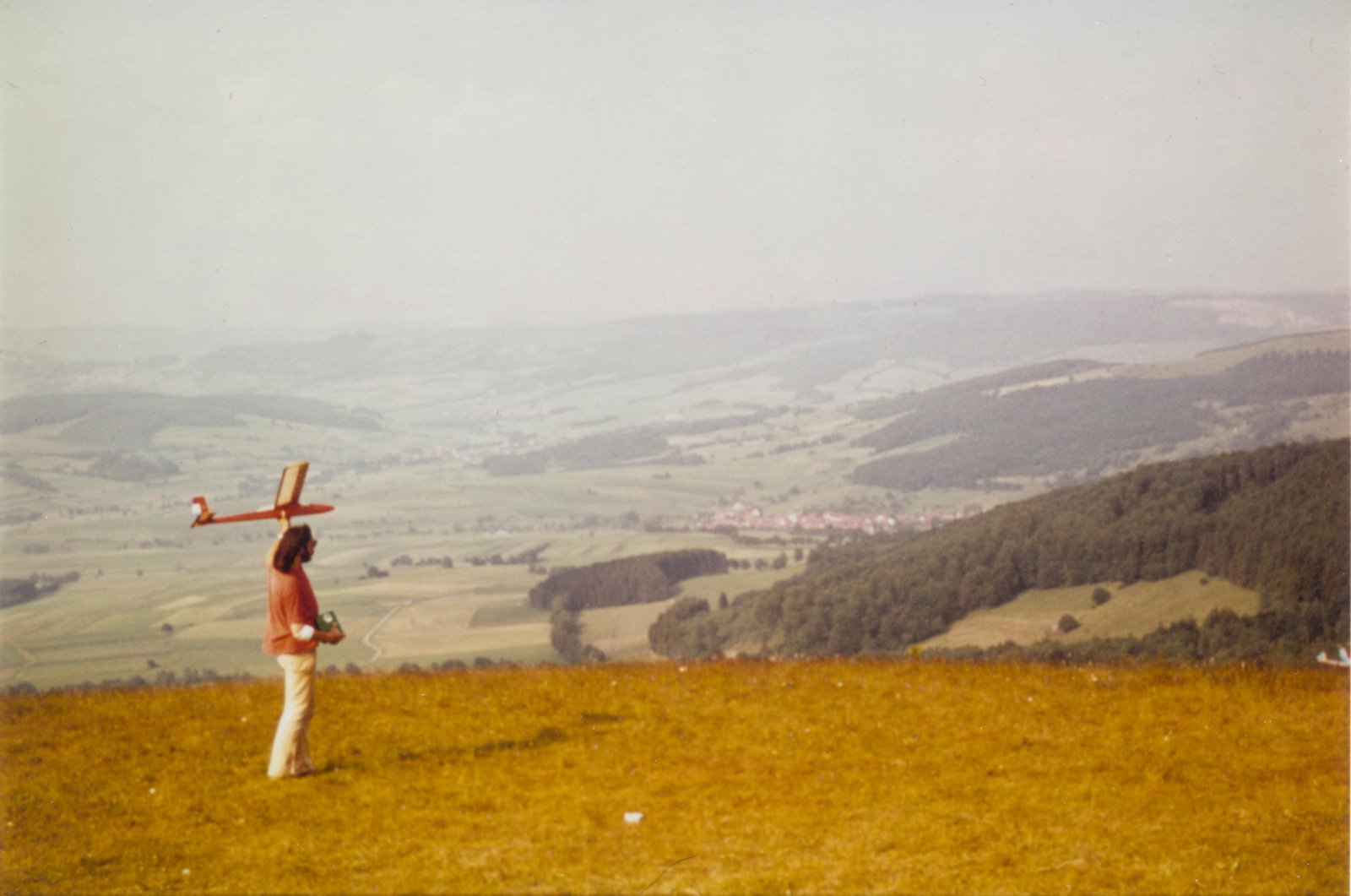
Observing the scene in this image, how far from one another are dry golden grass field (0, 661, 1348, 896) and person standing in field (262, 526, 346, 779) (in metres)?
0.50

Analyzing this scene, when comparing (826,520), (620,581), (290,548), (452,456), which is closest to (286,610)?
(290,548)

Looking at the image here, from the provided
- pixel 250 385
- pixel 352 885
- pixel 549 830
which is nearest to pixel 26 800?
pixel 352 885

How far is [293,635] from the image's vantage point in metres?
13.3

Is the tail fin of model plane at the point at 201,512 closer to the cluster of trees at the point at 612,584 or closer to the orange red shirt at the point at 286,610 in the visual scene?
the orange red shirt at the point at 286,610

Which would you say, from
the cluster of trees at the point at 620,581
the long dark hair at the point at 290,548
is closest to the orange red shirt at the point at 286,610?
the long dark hair at the point at 290,548

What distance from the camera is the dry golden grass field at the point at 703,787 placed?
11.2 m

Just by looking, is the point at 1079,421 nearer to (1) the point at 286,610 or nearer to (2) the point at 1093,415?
(2) the point at 1093,415

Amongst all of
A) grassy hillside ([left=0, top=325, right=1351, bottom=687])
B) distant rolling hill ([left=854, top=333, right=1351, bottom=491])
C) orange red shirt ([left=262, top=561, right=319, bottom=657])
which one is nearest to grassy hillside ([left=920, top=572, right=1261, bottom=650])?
grassy hillside ([left=0, top=325, right=1351, bottom=687])

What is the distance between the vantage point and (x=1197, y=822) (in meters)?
12.4

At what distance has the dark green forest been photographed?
45781 mm

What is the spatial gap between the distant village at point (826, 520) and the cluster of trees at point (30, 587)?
161ft

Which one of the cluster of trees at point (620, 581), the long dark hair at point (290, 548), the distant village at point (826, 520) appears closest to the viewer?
the long dark hair at point (290, 548)

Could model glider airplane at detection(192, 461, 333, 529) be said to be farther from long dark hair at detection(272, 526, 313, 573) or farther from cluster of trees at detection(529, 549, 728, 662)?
cluster of trees at detection(529, 549, 728, 662)

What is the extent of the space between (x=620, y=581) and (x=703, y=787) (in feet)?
200
